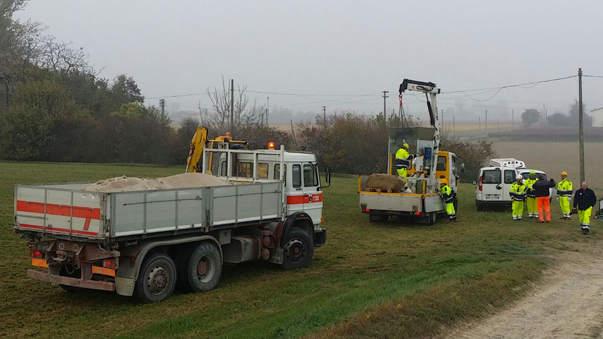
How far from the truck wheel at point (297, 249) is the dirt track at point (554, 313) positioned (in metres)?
4.91

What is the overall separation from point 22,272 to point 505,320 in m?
9.27

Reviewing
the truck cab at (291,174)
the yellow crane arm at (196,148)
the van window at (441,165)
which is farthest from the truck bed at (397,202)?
the yellow crane arm at (196,148)

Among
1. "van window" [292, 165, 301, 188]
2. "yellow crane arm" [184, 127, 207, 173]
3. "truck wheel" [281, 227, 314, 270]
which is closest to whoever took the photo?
"truck wheel" [281, 227, 314, 270]

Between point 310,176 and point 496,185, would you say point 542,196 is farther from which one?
point 310,176

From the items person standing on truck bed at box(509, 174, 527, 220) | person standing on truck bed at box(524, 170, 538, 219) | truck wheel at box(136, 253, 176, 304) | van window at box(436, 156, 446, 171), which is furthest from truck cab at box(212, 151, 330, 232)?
person standing on truck bed at box(524, 170, 538, 219)

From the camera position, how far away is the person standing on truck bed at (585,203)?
19.3 meters

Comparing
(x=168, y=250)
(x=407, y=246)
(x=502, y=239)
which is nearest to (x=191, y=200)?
(x=168, y=250)

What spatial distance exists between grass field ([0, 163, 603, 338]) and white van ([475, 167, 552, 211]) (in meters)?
7.51

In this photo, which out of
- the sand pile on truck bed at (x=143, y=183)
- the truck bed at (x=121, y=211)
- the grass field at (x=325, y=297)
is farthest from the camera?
the sand pile on truck bed at (x=143, y=183)

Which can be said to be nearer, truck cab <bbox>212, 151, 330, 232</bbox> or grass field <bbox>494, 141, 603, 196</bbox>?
truck cab <bbox>212, 151, 330, 232</bbox>

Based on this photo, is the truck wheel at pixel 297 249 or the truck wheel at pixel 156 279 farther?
the truck wheel at pixel 297 249

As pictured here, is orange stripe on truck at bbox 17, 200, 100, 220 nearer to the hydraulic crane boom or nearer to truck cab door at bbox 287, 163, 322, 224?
truck cab door at bbox 287, 163, 322, 224

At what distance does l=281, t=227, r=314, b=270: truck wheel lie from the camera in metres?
14.0

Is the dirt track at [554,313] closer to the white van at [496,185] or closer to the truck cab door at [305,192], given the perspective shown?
the truck cab door at [305,192]
